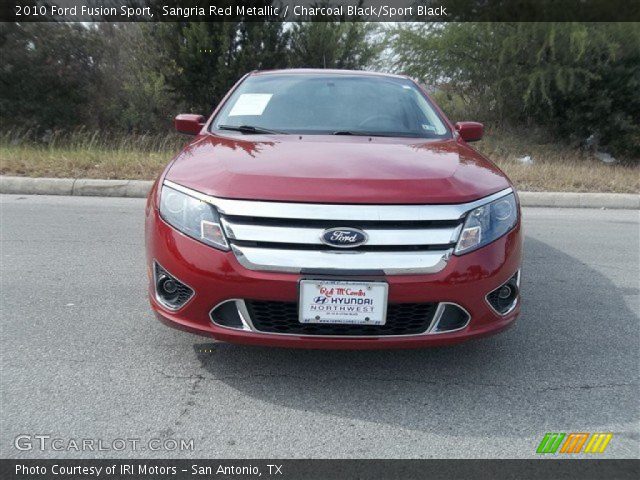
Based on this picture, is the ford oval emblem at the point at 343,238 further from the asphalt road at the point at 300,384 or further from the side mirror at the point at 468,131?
the side mirror at the point at 468,131

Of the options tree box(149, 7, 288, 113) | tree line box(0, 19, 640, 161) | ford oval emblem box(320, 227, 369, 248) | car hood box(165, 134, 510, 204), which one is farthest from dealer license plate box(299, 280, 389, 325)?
tree box(149, 7, 288, 113)

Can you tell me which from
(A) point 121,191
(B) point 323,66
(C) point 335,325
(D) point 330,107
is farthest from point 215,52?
(C) point 335,325

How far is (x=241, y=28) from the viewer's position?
45.4 ft

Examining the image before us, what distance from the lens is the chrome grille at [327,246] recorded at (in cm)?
240

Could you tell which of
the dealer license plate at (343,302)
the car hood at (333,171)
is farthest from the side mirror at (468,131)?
the dealer license plate at (343,302)

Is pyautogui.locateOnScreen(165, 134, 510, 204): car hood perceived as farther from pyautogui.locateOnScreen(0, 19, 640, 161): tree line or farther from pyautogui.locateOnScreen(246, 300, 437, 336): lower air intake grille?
pyautogui.locateOnScreen(0, 19, 640, 161): tree line

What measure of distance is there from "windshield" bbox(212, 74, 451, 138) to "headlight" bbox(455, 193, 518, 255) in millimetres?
955

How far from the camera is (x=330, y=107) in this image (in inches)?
150

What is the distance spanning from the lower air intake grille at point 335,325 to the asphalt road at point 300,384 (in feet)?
1.09

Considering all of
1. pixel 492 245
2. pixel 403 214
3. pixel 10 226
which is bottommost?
pixel 10 226

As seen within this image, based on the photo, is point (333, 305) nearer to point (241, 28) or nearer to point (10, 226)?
point (10, 226)

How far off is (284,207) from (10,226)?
14.0 feet

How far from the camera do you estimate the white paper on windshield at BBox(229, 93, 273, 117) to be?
3748 mm
